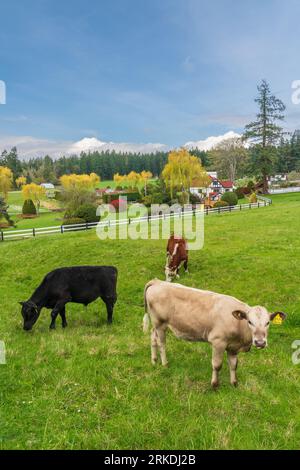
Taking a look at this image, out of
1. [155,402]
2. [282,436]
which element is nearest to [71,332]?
[155,402]

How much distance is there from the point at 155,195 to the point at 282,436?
57660 mm

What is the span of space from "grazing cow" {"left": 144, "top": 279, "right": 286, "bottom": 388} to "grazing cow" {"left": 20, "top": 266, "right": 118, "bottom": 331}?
268cm

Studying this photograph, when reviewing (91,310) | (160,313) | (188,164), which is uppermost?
(188,164)

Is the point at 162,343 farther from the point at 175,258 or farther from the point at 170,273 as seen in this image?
the point at 175,258

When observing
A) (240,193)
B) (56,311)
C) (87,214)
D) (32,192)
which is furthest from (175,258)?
(32,192)

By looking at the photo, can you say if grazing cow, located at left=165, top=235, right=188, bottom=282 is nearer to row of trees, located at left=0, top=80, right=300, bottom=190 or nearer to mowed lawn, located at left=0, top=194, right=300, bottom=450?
mowed lawn, located at left=0, top=194, right=300, bottom=450

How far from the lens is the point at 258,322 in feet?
17.1

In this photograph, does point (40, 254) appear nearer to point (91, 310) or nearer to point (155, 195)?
point (91, 310)

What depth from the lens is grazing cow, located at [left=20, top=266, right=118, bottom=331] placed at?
866 cm

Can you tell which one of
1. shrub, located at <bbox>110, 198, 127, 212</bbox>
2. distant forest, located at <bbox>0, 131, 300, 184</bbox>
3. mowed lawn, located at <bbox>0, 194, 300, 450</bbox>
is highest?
distant forest, located at <bbox>0, 131, 300, 184</bbox>

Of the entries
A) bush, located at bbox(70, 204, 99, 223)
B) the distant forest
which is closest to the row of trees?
the distant forest

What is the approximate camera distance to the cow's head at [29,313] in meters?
8.15

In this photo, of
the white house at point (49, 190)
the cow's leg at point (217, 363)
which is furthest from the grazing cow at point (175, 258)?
the white house at point (49, 190)

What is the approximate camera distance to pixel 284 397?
210 inches
